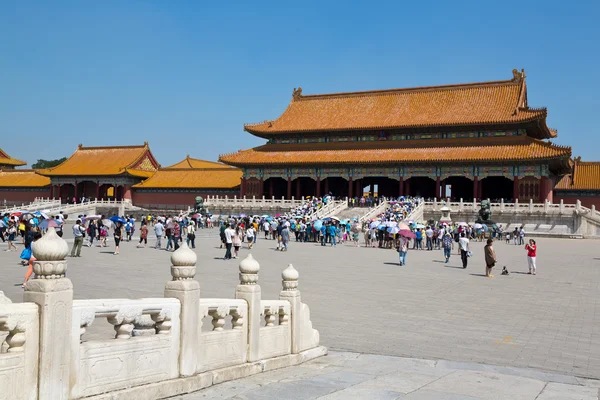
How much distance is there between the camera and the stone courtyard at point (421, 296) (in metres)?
10.1

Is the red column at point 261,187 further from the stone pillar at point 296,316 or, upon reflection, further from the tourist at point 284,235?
the stone pillar at point 296,316

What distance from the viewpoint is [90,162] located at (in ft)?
233

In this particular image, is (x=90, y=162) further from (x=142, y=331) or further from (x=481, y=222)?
(x=142, y=331)

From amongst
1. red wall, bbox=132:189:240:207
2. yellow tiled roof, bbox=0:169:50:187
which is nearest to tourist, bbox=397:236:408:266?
red wall, bbox=132:189:240:207

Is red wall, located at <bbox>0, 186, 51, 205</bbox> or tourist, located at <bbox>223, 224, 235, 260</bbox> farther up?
red wall, located at <bbox>0, 186, 51, 205</bbox>

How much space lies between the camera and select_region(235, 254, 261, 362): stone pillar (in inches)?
302

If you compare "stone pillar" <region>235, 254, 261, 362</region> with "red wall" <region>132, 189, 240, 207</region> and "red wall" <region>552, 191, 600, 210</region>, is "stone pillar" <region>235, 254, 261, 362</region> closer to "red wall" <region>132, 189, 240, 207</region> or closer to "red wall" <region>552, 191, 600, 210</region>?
"red wall" <region>552, 191, 600, 210</region>

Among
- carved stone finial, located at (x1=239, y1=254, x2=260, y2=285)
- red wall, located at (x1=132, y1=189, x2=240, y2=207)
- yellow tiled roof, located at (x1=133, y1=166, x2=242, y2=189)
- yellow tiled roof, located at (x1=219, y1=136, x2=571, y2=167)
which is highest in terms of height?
yellow tiled roof, located at (x1=219, y1=136, x2=571, y2=167)

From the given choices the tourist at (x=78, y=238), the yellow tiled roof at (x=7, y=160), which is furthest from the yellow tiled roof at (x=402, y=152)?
the yellow tiled roof at (x=7, y=160)

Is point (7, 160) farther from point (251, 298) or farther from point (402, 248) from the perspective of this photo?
point (251, 298)

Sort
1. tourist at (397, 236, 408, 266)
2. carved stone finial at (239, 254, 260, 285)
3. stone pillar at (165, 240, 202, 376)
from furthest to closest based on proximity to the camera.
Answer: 1. tourist at (397, 236, 408, 266)
2. carved stone finial at (239, 254, 260, 285)
3. stone pillar at (165, 240, 202, 376)

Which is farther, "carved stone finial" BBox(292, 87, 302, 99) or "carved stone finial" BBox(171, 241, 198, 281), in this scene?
"carved stone finial" BBox(292, 87, 302, 99)

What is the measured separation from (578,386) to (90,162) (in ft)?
227

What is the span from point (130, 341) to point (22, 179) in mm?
72637
